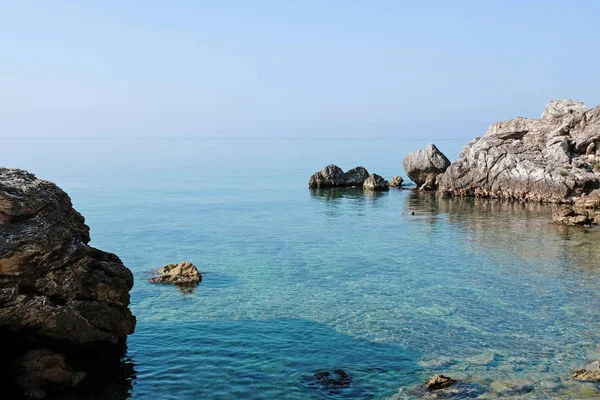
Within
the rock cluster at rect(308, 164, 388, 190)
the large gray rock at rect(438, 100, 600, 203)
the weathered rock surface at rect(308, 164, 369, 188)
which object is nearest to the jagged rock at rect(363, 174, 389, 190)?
the rock cluster at rect(308, 164, 388, 190)

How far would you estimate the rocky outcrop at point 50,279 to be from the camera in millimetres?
19031

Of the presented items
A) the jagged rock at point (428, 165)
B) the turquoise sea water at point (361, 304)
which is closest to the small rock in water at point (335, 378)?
the turquoise sea water at point (361, 304)

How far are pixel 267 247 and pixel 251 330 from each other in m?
21.1

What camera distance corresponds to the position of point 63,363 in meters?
19.9

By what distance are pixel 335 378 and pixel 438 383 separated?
3.64 m

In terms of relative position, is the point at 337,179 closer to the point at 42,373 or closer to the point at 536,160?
the point at 536,160

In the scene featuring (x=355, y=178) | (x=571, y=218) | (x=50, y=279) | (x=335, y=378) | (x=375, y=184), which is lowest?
(x=335, y=378)

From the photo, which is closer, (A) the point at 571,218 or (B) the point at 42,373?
(B) the point at 42,373

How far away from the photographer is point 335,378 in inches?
840

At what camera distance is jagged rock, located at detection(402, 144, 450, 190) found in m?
87.7

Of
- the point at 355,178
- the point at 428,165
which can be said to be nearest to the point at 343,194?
the point at 355,178

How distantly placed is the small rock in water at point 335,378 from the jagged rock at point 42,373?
8546 mm

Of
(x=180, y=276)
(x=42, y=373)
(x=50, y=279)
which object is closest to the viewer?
(x=42, y=373)

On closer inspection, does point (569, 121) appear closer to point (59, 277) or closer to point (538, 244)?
point (538, 244)
